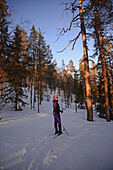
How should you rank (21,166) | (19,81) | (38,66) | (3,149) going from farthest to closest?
(38,66) → (19,81) → (3,149) → (21,166)

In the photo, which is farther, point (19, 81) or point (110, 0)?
point (19, 81)

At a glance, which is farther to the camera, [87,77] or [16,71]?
[16,71]

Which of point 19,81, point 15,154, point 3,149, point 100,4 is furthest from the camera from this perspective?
point 19,81

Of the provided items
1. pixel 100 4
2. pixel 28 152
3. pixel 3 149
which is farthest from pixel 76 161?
pixel 100 4

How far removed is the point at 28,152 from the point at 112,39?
11021mm

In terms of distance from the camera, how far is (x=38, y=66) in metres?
16.8

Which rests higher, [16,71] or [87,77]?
[16,71]

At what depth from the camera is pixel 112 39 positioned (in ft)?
28.2

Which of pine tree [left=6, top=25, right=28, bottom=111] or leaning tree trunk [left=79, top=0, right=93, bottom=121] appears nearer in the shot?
leaning tree trunk [left=79, top=0, right=93, bottom=121]

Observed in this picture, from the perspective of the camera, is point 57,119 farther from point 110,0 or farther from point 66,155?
point 110,0

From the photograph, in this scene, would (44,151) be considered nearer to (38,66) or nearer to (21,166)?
(21,166)

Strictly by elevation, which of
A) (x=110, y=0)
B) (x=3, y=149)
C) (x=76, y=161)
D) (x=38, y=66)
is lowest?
(x=3, y=149)

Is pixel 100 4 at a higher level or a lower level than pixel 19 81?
higher

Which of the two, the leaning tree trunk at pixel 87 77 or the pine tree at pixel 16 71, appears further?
the pine tree at pixel 16 71
